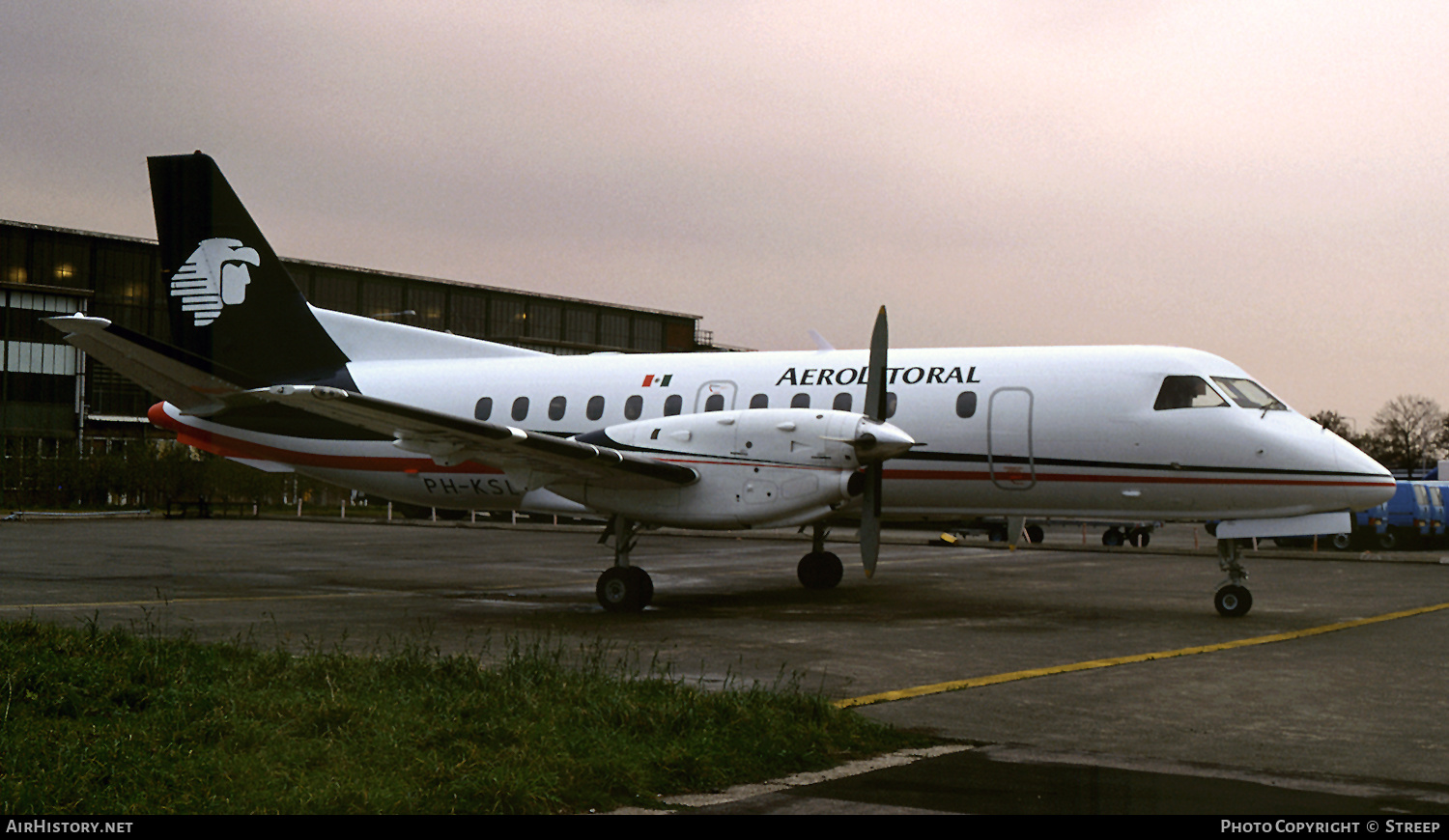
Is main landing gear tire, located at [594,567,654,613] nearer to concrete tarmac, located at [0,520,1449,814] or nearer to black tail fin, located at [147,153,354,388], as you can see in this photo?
concrete tarmac, located at [0,520,1449,814]

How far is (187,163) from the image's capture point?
1827cm

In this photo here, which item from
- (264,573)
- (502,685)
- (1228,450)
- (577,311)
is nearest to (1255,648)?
(1228,450)

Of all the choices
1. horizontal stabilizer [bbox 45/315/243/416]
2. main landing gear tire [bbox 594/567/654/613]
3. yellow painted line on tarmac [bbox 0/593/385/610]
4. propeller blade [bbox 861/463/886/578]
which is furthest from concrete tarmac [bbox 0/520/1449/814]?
horizontal stabilizer [bbox 45/315/243/416]

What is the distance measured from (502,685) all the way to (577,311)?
268ft

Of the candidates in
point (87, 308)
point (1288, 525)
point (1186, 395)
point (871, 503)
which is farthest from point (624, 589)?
point (87, 308)

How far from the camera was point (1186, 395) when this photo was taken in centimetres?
1437

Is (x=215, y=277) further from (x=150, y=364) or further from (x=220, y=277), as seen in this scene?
(x=150, y=364)

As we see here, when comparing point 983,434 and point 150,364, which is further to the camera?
point 150,364

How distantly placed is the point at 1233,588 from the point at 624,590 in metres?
7.37

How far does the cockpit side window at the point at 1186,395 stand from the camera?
14258 millimetres

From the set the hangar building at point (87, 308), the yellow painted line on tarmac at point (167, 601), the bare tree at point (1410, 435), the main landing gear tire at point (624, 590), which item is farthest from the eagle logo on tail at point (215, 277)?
the bare tree at point (1410, 435)

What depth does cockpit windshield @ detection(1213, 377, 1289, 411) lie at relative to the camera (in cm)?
1427

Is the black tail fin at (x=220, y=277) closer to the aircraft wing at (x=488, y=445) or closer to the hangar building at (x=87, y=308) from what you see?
the aircraft wing at (x=488, y=445)

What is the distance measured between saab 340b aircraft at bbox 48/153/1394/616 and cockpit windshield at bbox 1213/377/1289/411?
1.1 inches
